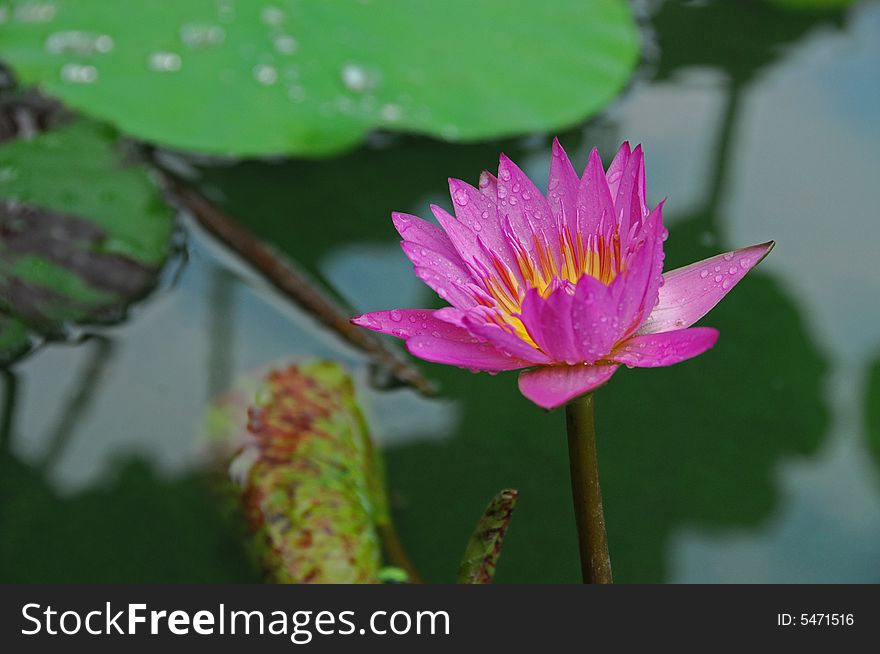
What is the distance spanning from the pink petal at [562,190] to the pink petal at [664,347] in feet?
0.39

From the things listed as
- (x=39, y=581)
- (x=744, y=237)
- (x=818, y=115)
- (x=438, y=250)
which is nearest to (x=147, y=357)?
(x=39, y=581)

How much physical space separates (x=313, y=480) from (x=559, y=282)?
2.06ft

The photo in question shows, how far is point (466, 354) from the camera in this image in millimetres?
621

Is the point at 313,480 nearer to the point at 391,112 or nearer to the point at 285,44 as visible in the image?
the point at 391,112

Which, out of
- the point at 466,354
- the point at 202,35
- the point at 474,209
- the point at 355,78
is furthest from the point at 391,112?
the point at 466,354

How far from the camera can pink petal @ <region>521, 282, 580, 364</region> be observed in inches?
22.8

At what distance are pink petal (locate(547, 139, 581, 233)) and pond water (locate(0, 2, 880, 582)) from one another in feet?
2.34

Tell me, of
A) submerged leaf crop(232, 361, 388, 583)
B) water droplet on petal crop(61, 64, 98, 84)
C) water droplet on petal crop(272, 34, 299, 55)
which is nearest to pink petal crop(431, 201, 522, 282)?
submerged leaf crop(232, 361, 388, 583)

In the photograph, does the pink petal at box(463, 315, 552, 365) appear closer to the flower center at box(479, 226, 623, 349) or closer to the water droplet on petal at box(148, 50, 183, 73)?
the flower center at box(479, 226, 623, 349)

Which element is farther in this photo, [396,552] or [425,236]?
[396,552]

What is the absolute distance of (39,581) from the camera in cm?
120

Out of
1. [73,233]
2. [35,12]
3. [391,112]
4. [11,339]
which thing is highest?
[35,12]

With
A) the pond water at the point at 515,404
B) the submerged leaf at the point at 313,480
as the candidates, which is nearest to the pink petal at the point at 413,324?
the submerged leaf at the point at 313,480

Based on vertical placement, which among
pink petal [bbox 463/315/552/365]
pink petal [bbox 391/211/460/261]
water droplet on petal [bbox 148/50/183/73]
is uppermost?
water droplet on petal [bbox 148/50/183/73]
